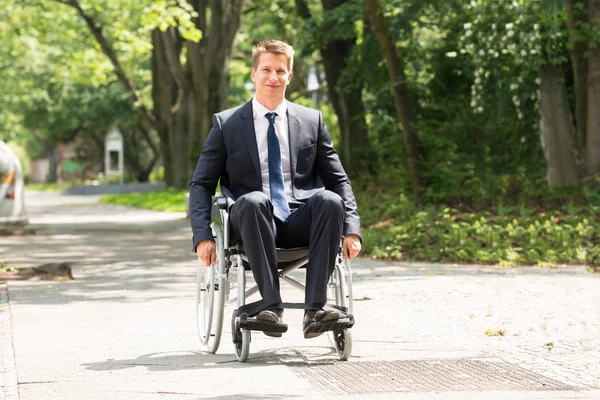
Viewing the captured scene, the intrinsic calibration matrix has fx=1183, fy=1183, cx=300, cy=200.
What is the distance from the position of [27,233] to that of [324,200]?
12508 millimetres

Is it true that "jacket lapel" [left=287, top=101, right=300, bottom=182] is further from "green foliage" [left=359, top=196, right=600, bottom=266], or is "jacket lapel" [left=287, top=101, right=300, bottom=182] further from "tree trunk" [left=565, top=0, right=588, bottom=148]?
"tree trunk" [left=565, top=0, right=588, bottom=148]

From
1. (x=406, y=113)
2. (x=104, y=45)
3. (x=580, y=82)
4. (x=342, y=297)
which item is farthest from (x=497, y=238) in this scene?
(x=104, y=45)

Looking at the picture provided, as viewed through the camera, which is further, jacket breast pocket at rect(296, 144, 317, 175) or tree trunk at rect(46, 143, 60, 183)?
tree trunk at rect(46, 143, 60, 183)

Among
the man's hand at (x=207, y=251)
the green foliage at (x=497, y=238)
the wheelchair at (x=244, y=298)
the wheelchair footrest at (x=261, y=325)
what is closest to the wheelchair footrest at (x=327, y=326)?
the wheelchair at (x=244, y=298)

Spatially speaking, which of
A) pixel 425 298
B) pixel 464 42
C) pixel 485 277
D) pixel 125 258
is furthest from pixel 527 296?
pixel 464 42

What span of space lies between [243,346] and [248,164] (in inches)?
38.6

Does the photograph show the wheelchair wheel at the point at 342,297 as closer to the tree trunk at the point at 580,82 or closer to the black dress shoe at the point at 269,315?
the black dress shoe at the point at 269,315

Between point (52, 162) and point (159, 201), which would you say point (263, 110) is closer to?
point (159, 201)

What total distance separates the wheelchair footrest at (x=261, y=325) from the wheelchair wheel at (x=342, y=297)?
30 cm

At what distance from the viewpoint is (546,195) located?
15531mm

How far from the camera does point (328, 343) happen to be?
6.91m

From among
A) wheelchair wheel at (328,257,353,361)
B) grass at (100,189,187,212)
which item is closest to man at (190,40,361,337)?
wheelchair wheel at (328,257,353,361)

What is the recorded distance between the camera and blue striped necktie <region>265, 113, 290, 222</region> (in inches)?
245

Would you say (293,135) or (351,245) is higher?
(293,135)
